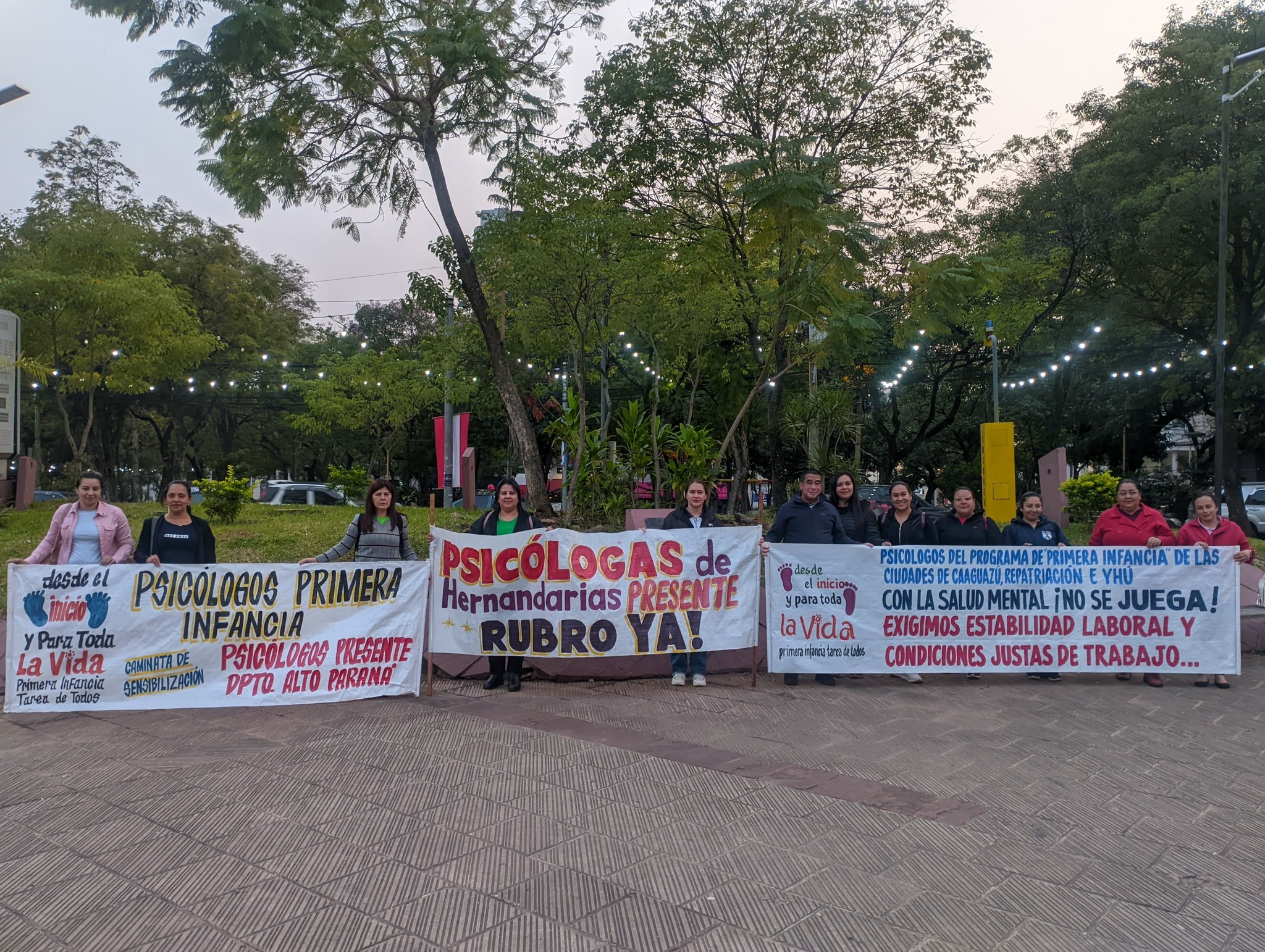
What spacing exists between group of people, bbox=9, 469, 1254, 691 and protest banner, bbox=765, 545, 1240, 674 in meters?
0.19

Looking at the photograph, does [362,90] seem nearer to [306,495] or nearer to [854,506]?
[854,506]

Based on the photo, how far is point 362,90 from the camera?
1220 cm

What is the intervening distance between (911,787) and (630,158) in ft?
45.1

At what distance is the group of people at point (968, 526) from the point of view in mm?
7496

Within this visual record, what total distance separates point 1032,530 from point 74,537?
7972 mm

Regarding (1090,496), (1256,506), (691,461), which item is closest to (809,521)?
(691,461)

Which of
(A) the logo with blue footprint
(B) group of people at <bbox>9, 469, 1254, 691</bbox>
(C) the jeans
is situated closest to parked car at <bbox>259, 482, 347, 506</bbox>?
(B) group of people at <bbox>9, 469, 1254, 691</bbox>

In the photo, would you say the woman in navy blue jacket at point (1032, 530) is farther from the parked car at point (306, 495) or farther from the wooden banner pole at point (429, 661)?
the parked car at point (306, 495)

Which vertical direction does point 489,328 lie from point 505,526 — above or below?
above

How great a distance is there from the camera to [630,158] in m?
15.9

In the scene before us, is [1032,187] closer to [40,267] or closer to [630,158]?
[630,158]

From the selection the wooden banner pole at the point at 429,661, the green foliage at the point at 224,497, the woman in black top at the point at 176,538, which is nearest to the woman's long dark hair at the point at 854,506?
the wooden banner pole at the point at 429,661

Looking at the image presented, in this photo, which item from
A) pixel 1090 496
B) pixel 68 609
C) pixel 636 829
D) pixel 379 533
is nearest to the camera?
pixel 636 829

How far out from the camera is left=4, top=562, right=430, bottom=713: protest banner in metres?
6.13
